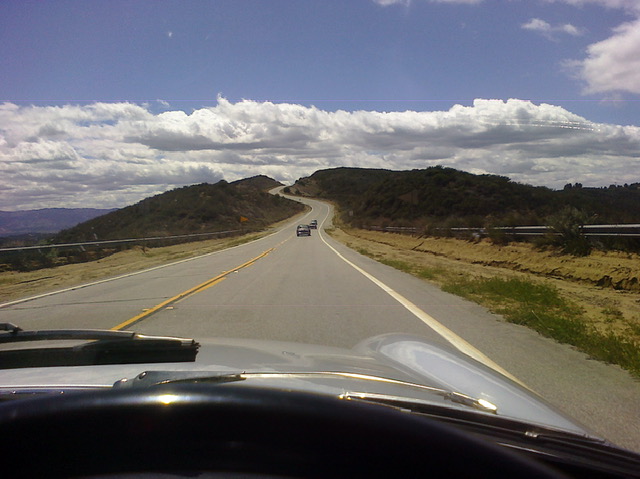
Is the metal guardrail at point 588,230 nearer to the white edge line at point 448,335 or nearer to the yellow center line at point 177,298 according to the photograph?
the white edge line at point 448,335

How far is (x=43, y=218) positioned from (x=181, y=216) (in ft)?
151

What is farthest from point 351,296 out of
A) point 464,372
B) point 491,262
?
point 491,262

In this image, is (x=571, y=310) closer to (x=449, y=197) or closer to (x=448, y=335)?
(x=448, y=335)

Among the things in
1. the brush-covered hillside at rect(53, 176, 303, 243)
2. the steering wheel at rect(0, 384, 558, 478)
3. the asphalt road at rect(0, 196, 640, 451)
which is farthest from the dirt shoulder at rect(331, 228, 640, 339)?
the brush-covered hillside at rect(53, 176, 303, 243)

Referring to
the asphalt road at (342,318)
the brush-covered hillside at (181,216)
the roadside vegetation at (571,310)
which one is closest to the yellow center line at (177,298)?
the asphalt road at (342,318)

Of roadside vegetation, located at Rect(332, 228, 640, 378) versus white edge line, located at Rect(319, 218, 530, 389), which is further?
roadside vegetation, located at Rect(332, 228, 640, 378)

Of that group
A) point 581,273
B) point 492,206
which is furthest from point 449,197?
point 581,273

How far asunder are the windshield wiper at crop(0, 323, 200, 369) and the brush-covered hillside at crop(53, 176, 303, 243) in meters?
56.0

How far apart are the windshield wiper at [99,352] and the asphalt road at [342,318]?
3569 millimetres

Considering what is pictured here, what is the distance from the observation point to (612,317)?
10719mm

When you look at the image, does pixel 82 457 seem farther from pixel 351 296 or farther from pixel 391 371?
pixel 351 296

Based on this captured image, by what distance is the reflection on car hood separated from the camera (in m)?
3.07

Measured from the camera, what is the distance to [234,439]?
1653 millimetres

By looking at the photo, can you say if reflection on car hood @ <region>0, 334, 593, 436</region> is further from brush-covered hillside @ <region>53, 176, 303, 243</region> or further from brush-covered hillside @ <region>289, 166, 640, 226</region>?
A: brush-covered hillside @ <region>53, 176, 303, 243</region>
